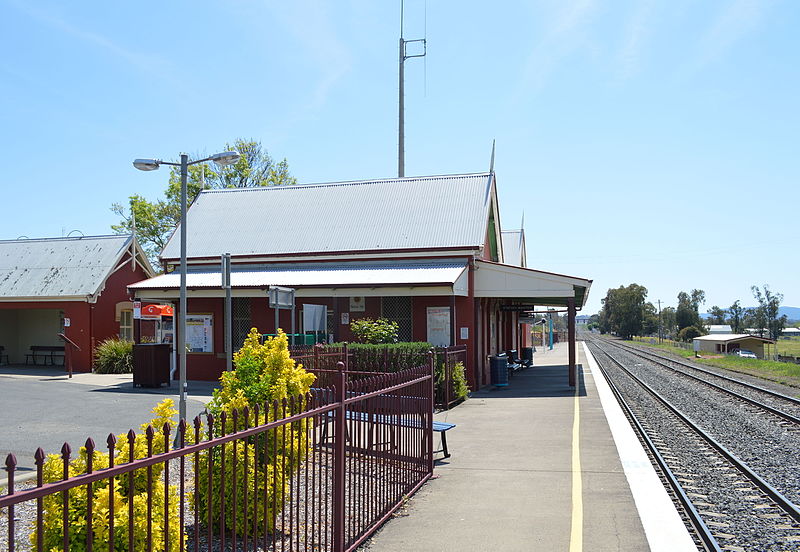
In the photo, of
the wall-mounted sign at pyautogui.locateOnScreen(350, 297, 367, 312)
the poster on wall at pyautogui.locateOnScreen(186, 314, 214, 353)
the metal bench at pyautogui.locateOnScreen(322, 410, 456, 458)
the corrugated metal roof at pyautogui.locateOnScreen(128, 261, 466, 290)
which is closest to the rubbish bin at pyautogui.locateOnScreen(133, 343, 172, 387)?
the corrugated metal roof at pyautogui.locateOnScreen(128, 261, 466, 290)

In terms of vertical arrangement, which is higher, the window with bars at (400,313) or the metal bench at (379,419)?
the window with bars at (400,313)

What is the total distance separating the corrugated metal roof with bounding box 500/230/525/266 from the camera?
41.3 m

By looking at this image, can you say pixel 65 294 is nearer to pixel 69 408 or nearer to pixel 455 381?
pixel 69 408

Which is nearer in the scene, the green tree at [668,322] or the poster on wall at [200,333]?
the poster on wall at [200,333]

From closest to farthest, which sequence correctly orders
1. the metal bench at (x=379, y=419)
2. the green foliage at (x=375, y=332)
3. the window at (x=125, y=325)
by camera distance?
the metal bench at (x=379, y=419) < the green foliage at (x=375, y=332) < the window at (x=125, y=325)

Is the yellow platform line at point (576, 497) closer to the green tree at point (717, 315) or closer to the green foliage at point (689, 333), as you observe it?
the green foliage at point (689, 333)

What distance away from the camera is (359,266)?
2350 cm

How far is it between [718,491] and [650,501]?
1.70 metres

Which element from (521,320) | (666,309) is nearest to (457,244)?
(521,320)

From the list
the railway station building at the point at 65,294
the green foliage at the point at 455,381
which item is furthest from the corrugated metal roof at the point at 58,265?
the green foliage at the point at 455,381

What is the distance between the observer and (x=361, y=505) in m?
6.64

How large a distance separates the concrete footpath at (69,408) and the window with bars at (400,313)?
19.5 feet

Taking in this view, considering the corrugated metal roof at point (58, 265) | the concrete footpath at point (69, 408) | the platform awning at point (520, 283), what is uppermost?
the corrugated metal roof at point (58, 265)

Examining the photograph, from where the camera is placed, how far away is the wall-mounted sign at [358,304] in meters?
22.3
